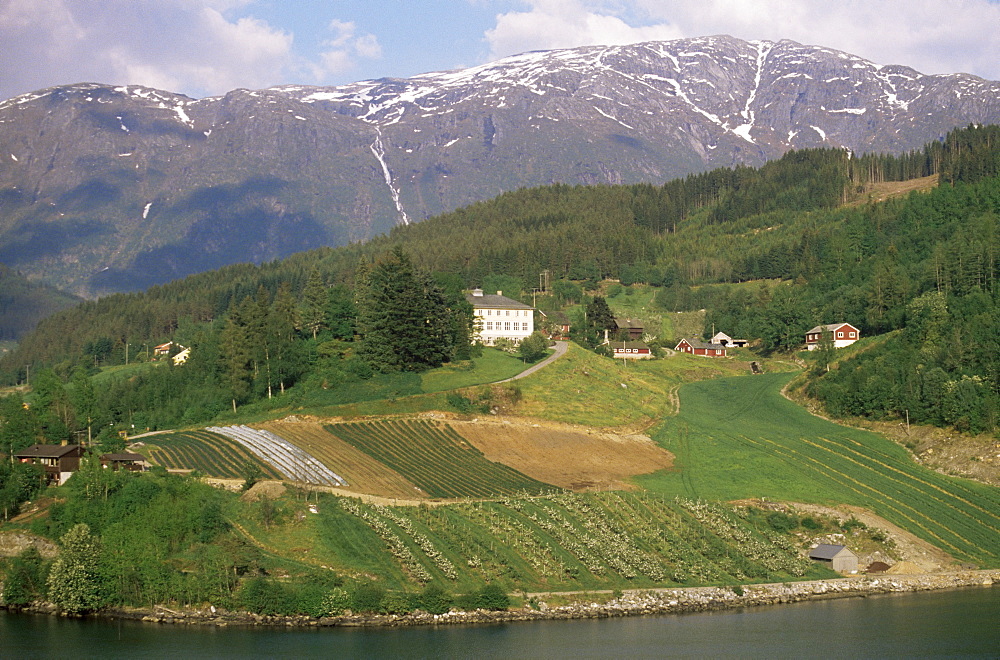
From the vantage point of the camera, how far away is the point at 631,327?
160 meters

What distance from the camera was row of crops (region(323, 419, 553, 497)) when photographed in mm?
83375

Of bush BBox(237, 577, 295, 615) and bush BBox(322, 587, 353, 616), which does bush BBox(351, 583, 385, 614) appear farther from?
bush BBox(237, 577, 295, 615)

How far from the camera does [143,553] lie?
67938 mm

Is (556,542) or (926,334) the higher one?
(926,334)

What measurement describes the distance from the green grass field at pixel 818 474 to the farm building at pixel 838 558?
7883 millimetres

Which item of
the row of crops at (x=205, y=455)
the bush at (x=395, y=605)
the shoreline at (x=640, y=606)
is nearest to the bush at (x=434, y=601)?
the shoreline at (x=640, y=606)

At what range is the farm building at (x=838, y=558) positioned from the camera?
75438 mm

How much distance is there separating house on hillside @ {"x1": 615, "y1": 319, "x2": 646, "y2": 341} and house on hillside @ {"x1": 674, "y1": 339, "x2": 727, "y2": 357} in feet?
22.4

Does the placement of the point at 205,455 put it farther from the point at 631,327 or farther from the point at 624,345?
the point at 631,327

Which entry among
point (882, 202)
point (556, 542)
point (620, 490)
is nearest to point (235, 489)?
point (556, 542)

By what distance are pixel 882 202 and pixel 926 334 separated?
87623 mm

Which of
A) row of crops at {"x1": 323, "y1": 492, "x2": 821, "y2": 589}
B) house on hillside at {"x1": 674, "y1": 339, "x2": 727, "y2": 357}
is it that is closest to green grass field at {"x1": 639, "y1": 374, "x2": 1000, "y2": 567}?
row of crops at {"x1": 323, "y1": 492, "x2": 821, "y2": 589}

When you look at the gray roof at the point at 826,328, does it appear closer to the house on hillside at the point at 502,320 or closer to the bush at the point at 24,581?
the house on hillside at the point at 502,320

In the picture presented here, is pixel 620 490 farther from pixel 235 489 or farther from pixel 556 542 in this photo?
pixel 235 489
